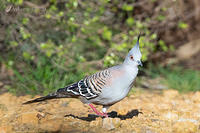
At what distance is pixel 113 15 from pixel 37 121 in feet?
12.6

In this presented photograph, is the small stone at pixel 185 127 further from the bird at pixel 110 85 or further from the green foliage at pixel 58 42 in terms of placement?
the green foliage at pixel 58 42

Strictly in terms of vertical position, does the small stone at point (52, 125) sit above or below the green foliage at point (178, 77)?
below

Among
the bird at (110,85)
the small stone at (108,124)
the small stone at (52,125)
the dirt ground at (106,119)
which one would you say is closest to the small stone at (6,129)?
the dirt ground at (106,119)

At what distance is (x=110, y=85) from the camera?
3.57m

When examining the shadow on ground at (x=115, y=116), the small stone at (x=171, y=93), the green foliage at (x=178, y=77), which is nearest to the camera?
the shadow on ground at (x=115, y=116)

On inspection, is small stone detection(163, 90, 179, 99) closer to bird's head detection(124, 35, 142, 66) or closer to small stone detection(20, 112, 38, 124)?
bird's head detection(124, 35, 142, 66)

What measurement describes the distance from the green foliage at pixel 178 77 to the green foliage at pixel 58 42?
899mm

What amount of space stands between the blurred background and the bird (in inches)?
49.1

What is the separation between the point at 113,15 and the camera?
6.88 m

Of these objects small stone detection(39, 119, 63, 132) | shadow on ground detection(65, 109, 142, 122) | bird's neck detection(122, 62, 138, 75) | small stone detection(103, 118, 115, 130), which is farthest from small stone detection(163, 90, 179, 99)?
small stone detection(39, 119, 63, 132)

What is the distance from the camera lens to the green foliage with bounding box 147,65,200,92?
602 centimetres

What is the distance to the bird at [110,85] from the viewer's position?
353 centimetres

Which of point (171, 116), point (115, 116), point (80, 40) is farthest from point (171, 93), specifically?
point (80, 40)

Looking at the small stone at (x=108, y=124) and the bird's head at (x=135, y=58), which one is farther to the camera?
the bird's head at (x=135, y=58)
